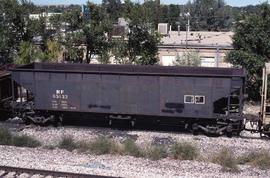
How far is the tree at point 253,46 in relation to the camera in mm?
24234

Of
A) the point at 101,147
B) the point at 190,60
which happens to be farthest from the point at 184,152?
the point at 190,60

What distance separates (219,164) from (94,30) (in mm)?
15579

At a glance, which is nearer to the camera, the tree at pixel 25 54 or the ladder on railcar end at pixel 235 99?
the ladder on railcar end at pixel 235 99

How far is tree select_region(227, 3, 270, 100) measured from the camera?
24.2m

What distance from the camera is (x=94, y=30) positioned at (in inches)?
1070

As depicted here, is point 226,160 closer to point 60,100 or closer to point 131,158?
point 131,158

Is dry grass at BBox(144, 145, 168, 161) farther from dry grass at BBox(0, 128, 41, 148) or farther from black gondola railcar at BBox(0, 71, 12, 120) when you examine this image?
black gondola railcar at BBox(0, 71, 12, 120)

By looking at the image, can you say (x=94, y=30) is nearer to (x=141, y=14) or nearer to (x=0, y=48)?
(x=141, y=14)

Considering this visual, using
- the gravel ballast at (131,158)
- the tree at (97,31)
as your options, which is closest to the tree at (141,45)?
the tree at (97,31)

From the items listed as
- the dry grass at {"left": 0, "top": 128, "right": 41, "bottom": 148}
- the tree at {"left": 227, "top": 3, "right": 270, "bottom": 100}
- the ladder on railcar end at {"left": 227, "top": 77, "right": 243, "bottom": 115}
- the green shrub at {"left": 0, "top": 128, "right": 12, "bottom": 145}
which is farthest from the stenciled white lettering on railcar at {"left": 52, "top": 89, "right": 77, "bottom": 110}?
the tree at {"left": 227, "top": 3, "right": 270, "bottom": 100}

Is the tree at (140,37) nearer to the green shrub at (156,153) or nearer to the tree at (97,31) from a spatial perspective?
the tree at (97,31)

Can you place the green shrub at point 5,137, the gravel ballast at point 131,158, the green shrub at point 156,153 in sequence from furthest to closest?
1. the green shrub at point 5,137
2. the green shrub at point 156,153
3. the gravel ballast at point 131,158

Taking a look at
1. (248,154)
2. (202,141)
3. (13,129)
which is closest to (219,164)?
(248,154)

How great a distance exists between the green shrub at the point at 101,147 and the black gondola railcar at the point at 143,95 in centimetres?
305
